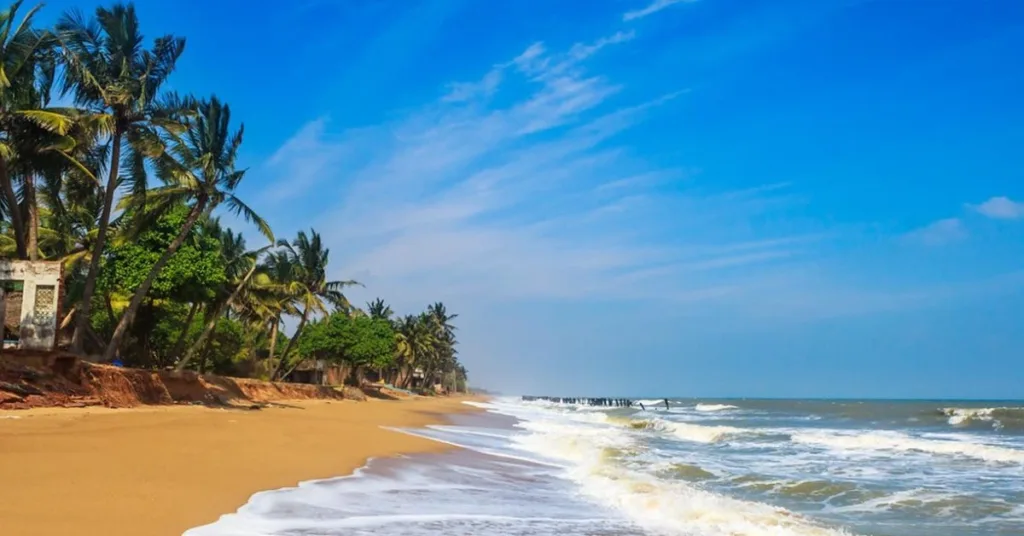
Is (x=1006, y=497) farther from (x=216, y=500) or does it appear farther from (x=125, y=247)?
(x=125, y=247)

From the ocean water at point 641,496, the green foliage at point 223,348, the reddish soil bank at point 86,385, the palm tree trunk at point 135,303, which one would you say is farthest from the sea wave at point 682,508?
the green foliage at point 223,348

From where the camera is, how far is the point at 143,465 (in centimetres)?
811

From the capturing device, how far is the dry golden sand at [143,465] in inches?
224

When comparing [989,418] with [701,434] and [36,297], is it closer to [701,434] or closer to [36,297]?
[701,434]

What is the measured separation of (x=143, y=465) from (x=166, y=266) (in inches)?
635

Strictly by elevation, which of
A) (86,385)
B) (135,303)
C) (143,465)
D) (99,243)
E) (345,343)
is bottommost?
(143,465)

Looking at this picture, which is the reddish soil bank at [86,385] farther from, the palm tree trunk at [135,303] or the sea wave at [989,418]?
the sea wave at [989,418]

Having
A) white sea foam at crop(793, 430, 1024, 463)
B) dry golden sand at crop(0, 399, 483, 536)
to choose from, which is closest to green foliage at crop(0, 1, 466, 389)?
dry golden sand at crop(0, 399, 483, 536)

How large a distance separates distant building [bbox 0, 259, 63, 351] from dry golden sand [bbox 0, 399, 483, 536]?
→ 2454mm

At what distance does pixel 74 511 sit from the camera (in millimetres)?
5707

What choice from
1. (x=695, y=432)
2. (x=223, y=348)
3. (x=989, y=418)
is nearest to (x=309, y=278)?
(x=223, y=348)

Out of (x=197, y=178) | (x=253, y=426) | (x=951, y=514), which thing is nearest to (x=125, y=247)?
(x=197, y=178)

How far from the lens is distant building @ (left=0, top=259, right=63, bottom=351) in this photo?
52.1 feet

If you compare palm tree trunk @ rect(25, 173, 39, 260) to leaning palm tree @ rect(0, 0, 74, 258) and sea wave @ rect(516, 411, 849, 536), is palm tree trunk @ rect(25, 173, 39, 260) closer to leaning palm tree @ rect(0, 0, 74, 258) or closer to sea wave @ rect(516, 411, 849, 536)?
leaning palm tree @ rect(0, 0, 74, 258)
